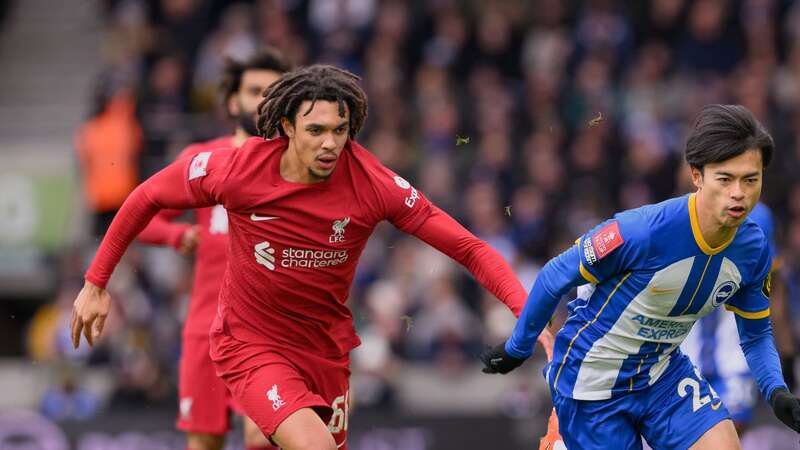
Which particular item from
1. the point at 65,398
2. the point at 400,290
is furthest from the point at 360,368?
the point at 65,398

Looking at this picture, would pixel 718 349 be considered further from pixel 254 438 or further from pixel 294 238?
pixel 294 238

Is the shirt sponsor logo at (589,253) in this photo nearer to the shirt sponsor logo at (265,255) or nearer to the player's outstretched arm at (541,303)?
the player's outstretched arm at (541,303)

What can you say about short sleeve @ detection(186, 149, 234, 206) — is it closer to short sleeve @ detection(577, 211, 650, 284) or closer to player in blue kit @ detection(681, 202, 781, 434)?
short sleeve @ detection(577, 211, 650, 284)

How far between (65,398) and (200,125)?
12.6ft

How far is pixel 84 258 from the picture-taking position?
45.2 ft

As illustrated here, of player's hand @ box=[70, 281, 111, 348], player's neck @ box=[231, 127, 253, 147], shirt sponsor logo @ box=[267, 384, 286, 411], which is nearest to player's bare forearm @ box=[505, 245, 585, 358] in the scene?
shirt sponsor logo @ box=[267, 384, 286, 411]

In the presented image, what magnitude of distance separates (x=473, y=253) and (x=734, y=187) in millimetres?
1307

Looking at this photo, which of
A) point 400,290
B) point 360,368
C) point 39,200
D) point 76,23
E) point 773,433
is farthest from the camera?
point 76,23

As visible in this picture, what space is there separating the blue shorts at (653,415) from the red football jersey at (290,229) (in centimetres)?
61

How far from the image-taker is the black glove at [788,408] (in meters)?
5.95

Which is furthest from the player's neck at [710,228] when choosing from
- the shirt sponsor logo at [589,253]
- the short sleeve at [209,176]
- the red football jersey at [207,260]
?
the red football jersey at [207,260]

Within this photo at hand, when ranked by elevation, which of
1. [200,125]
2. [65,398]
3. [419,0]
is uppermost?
[419,0]

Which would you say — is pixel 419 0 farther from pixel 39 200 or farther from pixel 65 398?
pixel 65 398

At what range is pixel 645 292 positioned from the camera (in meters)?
5.93
